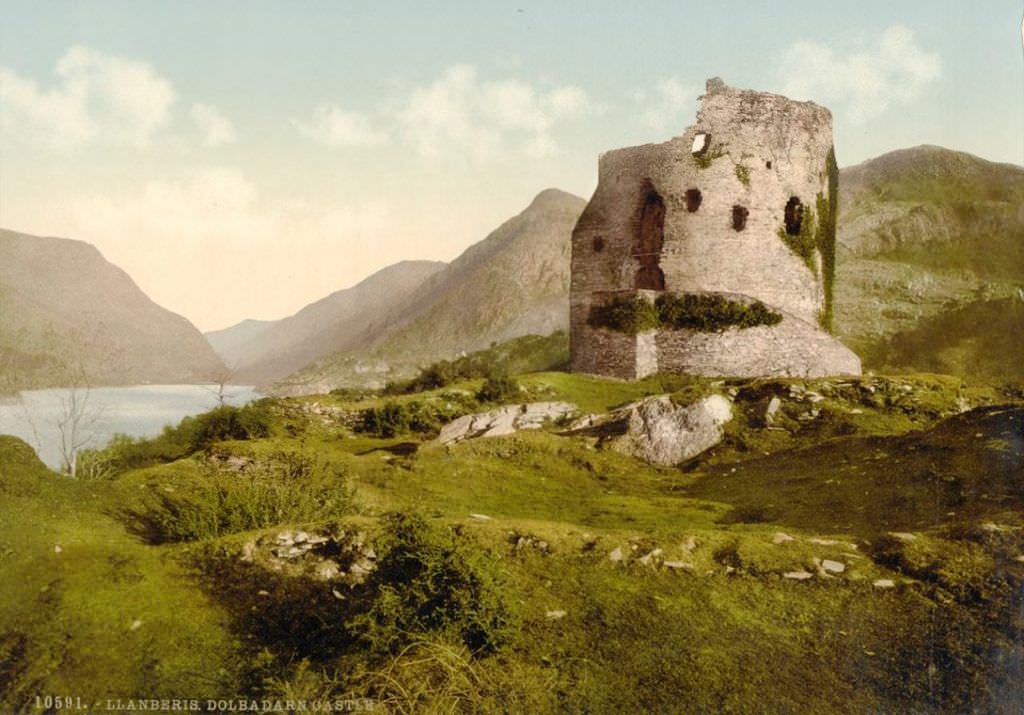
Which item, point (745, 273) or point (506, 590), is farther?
point (745, 273)

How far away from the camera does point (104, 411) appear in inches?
1240

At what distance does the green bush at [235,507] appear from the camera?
27.5ft

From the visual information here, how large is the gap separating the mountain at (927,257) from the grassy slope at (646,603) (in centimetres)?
2803

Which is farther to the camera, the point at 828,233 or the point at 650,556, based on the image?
the point at 828,233

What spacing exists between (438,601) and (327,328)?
99.1m

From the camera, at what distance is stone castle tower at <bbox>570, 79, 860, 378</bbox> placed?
71.2ft

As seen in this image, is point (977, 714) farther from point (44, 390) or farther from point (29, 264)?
point (29, 264)

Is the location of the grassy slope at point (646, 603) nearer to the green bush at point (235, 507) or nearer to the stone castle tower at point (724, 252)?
the green bush at point (235, 507)

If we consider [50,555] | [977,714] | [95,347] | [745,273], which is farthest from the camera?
[95,347]

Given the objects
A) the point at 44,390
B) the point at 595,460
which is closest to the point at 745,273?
the point at 595,460

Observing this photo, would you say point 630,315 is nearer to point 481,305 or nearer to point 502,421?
point 502,421

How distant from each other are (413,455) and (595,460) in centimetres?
314

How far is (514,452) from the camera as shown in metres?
13.4

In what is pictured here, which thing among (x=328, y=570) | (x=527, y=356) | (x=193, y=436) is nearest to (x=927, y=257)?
(x=527, y=356)
